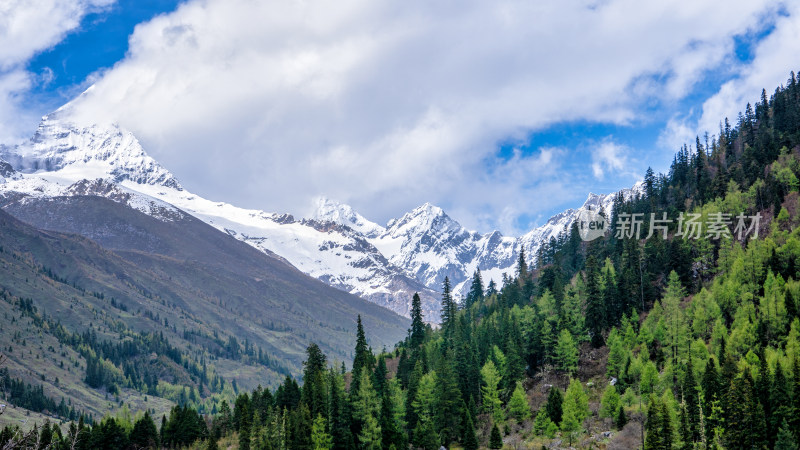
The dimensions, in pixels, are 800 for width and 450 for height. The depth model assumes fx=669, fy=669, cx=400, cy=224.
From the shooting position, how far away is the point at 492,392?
398 ft

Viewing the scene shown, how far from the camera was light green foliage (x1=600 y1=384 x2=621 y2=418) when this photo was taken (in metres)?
105

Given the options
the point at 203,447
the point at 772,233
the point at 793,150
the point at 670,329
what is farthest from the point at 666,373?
the point at 793,150

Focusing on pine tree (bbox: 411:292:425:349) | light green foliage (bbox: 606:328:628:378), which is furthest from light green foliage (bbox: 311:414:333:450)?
light green foliage (bbox: 606:328:628:378)

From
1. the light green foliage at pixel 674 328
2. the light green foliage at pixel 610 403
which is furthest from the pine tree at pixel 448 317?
the light green foliage at pixel 610 403

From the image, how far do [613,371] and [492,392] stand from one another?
72.4 feet

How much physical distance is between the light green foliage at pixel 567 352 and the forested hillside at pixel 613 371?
401 mm

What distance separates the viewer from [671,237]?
165625 mm

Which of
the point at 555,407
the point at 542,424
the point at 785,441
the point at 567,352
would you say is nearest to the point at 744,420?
the point at 785,441

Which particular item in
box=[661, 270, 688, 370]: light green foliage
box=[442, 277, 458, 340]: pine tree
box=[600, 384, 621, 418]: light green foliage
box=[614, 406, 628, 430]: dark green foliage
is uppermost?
box=[442, 277, 458, 340]: pine tree

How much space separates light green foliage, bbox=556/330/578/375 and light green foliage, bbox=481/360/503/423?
42.7ft

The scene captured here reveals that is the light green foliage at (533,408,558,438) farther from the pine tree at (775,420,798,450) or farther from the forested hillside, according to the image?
the pine tree at (775,420,798,450)

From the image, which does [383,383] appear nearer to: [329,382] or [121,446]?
[329,382]

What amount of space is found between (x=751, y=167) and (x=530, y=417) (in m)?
104

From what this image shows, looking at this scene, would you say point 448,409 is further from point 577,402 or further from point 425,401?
point 577,402
